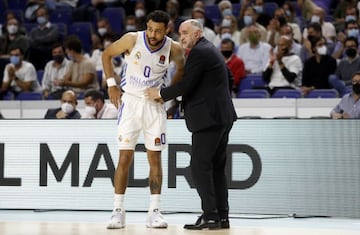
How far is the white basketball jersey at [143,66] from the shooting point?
928 cm

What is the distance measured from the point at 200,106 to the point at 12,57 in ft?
28.5

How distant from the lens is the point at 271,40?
656 inches

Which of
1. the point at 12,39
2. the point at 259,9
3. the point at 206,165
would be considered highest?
the point at 259,9

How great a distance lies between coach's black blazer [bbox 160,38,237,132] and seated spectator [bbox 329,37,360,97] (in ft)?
19.9

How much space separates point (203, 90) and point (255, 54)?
287 inches

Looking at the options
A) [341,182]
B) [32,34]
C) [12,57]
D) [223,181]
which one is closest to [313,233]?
[223,181]

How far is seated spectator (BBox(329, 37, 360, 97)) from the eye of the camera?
14.9 metres

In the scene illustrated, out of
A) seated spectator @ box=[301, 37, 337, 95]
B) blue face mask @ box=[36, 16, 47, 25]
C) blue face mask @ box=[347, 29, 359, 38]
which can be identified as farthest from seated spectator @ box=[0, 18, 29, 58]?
blue face mask @ box=[347, 29, 359, 38]

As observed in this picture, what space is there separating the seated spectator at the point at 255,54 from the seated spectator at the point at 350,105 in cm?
324

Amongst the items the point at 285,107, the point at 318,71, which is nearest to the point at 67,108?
the point at 285,107

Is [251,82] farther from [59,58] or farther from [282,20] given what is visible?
[59,58]

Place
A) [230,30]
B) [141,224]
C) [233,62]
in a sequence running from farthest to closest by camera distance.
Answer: [230,30]
[233,62]
[141,224]

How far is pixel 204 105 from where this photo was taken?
29.8 feet

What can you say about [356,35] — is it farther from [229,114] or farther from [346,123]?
[229,114]
